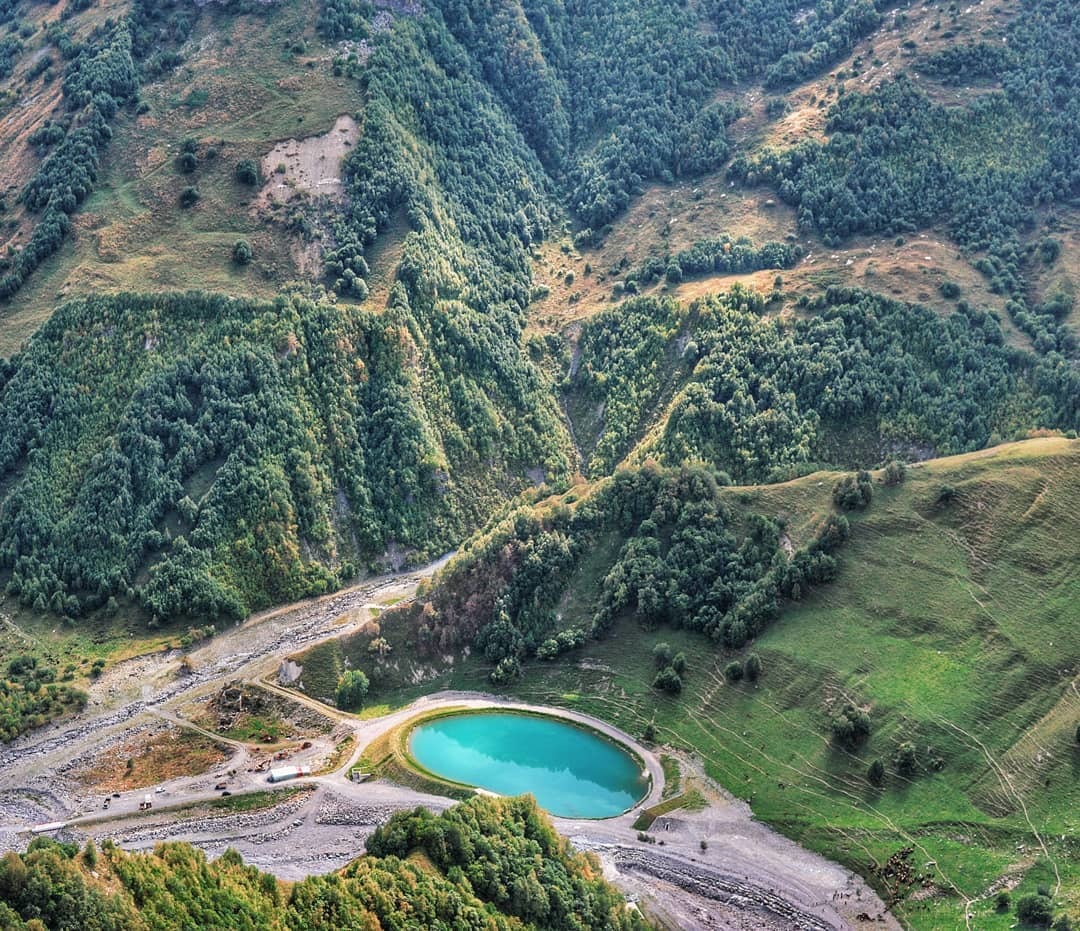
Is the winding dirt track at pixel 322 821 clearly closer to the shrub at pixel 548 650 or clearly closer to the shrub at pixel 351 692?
the shrub at pixel 351 692

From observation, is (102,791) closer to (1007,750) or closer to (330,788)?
(330,788)

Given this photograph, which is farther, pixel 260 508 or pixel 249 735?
pixel 260 508

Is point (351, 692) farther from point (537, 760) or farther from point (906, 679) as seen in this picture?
point (906, 679)

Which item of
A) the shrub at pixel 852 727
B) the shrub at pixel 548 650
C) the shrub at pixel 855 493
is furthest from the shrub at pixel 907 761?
the shrub at pixel 548 650

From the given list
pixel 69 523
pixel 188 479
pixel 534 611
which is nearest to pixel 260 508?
pixel 188 479

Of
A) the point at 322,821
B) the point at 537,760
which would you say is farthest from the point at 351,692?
the point at 537,760

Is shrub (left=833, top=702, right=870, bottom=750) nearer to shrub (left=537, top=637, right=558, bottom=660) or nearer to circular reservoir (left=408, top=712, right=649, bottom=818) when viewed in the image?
circular reservoir (left=408, top=712, right=649, bottom=818)

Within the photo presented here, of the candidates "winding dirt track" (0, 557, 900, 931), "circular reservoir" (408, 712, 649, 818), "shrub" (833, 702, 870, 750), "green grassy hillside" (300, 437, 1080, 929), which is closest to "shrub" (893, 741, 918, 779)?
"green grassy hillside" (300, 437, 1080, 929)
